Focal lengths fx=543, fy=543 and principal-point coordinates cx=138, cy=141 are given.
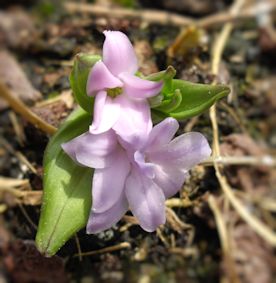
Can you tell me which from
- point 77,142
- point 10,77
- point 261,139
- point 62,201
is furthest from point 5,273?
point 261,139

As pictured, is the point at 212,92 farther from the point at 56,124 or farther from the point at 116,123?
the point at 56,124

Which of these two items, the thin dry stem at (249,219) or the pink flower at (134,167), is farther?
the thin dry stem at (249,219)

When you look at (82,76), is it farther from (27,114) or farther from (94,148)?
(27,114)

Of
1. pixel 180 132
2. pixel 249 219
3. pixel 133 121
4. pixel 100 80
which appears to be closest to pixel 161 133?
pixel 133 121

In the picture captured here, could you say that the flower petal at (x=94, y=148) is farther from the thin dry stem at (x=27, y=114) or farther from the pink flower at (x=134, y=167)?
the thin dry stem at (x=27, y=114)

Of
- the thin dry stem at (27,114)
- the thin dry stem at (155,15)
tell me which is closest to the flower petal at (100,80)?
the thin dry stem at (27,114)

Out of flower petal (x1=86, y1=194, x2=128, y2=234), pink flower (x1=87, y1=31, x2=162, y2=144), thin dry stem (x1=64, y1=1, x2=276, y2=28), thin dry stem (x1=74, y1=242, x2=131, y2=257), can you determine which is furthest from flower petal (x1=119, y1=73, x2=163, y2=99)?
thin dry stem (x1=64, y1=1, x2=276, y2=28)
